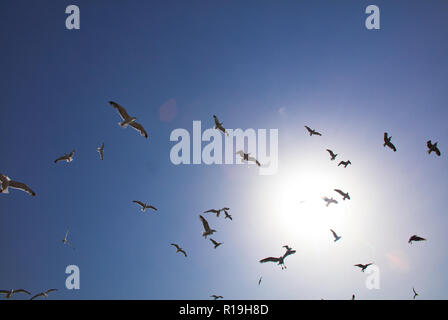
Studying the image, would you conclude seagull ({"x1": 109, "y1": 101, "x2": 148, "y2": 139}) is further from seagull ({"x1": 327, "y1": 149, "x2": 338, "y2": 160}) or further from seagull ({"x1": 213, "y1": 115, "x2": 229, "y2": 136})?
seagull ({"x1": 327, "y1": 149, "x2": 338, "y2": 160})

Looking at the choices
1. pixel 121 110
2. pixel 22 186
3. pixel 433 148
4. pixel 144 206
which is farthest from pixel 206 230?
pixel 433 148

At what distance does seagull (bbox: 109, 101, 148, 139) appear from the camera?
15.0 m

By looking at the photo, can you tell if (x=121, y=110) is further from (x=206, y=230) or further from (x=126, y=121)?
(x=206, y=230)

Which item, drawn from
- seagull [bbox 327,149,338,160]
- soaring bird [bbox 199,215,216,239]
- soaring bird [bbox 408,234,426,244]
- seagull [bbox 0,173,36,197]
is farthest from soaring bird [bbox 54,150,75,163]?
soaring bird [bbox 408,234,426,244]

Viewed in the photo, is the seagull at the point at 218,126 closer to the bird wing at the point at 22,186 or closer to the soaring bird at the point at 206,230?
the soaring bird at the point at 206,230

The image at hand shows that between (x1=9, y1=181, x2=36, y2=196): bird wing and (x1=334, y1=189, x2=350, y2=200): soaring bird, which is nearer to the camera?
(x1=9, y1=181, x2=36, y2=196): bird wing

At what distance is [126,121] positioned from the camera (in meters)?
16.0

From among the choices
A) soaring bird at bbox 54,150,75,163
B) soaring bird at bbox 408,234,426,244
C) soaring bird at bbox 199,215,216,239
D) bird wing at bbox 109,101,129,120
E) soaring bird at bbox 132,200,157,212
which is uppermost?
bird wing at bbox 109,101,129,120
